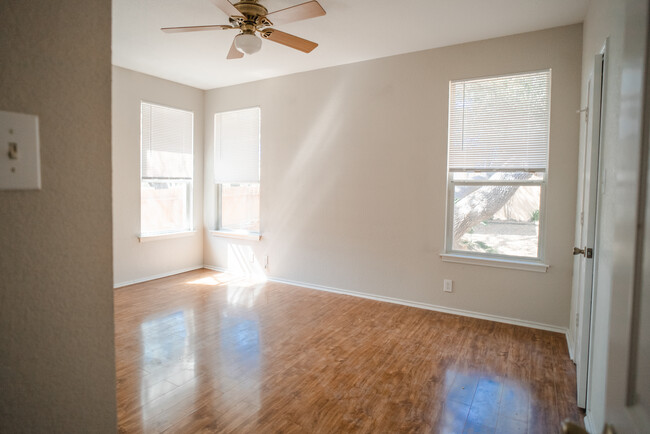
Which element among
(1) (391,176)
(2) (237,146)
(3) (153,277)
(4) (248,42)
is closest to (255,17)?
(4) (248,42)

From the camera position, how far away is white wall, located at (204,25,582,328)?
11.1 feet

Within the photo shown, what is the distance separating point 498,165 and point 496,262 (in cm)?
96

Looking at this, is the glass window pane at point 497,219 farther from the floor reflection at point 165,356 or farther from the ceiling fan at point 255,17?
the floor reflection at point 165,356

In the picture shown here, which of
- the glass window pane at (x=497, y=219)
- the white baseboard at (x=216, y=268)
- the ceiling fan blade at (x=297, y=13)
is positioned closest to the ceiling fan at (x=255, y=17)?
the ceiling fan blade at (x=297, y=13)

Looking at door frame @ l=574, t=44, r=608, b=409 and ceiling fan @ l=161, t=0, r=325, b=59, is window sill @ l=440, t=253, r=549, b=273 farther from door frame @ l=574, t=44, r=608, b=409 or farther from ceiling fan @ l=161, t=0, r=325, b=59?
ceiling fan @ l=161, t=0, r=325, b=59

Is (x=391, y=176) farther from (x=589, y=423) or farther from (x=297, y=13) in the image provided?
(x=589, y=423)

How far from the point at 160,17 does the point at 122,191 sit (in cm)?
235

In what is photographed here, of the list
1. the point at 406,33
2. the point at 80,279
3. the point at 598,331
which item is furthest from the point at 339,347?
the point at 406,33

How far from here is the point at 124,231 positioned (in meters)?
4.77

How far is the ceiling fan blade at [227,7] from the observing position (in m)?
2.47

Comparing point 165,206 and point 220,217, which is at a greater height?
point 165,206

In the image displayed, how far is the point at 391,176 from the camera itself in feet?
13.8

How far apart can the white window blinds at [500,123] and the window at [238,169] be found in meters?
2.77

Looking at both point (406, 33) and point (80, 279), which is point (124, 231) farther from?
point (80, 279)
